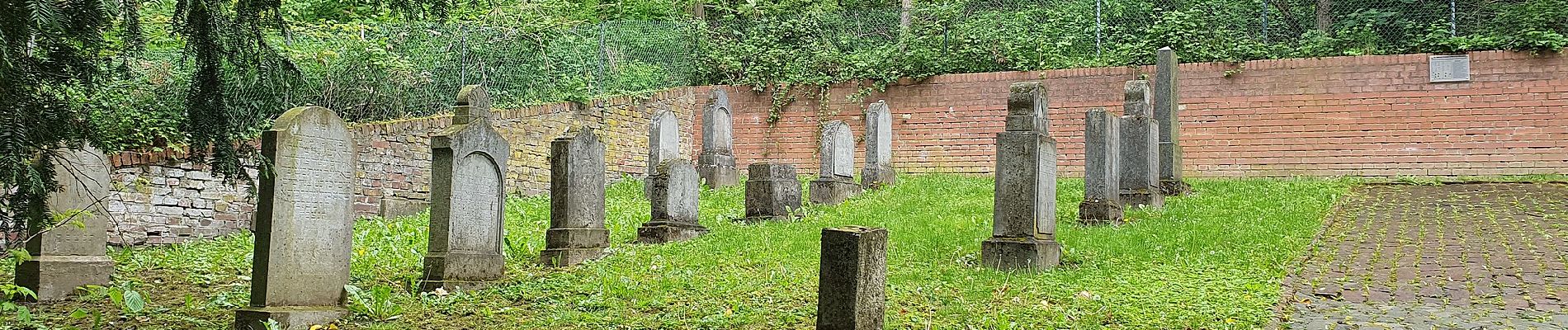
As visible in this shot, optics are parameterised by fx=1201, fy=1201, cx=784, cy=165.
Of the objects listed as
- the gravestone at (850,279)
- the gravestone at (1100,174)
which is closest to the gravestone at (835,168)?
the gravestone at (1100,174)

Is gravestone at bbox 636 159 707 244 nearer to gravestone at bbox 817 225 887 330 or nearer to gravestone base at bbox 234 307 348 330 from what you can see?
gravestone base at bbox 234 307 348 330

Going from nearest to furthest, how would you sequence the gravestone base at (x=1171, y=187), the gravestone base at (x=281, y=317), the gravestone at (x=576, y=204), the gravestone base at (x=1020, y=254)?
the gravestone base at (x=281, y=317)
the gravestone base at (x=1020, y=254)
the gravestone at (x=576, y=204)
the gravestone base at (x=1171, y=187)

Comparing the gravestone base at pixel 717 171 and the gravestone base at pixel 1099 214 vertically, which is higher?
the gravestone base at pixel 717 171

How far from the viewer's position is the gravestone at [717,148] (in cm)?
1580

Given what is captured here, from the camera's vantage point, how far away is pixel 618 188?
645 inches

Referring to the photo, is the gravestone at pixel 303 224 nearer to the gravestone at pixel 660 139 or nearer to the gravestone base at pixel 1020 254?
the gravestone base at pixel 1020 254

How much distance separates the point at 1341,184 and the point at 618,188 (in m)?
9.30

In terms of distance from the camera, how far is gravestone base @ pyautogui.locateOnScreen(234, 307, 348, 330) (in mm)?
5883

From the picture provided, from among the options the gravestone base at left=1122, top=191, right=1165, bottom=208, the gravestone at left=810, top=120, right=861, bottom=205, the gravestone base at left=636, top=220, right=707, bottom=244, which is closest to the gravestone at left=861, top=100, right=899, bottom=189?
A: the gravestone at left=810, top=120, right=861, bottom=205

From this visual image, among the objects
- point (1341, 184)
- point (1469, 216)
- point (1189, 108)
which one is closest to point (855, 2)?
point (1189, 108)

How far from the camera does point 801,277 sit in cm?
782

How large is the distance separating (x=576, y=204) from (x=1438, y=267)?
20.3 ft

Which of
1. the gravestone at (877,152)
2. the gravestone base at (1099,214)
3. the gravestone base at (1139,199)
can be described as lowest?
the gravestone base at (1099,214)

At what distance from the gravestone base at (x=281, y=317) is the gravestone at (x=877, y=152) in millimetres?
9438
